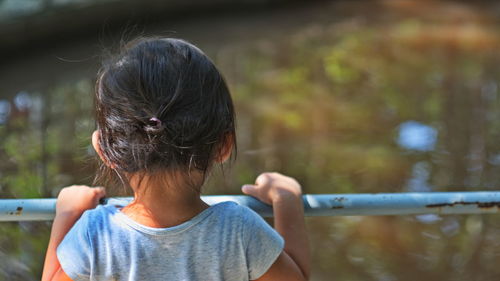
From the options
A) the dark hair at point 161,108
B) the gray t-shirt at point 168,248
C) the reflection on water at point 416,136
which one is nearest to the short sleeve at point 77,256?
the gray t-shirt at point 168,248

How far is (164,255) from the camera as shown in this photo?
35.3 inches

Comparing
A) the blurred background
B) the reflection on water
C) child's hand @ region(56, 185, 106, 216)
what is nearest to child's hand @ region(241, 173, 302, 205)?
child's hand @ region(56, 185, 106, 216)

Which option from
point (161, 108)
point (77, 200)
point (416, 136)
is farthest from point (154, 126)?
point (416, 136)

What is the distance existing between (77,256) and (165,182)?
155 millimetres

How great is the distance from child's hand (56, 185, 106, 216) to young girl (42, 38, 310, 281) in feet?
0.28

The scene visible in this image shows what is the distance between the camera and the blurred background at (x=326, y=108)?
2.60 m

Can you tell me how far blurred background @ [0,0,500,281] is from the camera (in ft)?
8.54

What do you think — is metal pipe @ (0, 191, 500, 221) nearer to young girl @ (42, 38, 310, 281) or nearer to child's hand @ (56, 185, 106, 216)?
child's hand @ (56, 185, 106, 216)

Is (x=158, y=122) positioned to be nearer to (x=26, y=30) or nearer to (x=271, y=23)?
(x=26, y=30)

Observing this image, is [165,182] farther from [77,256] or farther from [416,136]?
[416,136]

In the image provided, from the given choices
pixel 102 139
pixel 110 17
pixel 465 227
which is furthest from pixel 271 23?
pixel 102 139

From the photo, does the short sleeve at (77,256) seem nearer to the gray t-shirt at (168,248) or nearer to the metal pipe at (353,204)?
the gray t-shirt at (168,248)

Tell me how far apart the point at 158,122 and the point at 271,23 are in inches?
204

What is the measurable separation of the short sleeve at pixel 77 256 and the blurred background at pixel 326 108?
76 cm
